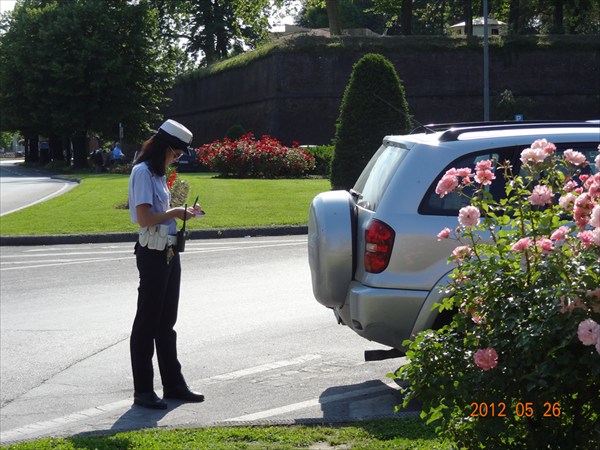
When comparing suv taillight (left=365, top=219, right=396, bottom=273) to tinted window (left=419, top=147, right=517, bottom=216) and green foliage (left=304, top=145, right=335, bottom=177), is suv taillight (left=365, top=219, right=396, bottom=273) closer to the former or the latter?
tinted window (left=419, top=147, right=517, bottom=216)

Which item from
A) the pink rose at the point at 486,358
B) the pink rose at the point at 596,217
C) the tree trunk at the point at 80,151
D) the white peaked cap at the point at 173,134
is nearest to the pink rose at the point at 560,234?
the pink rose at the point at 596,217

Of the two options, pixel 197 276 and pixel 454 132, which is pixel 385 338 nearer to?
pixel 454 132

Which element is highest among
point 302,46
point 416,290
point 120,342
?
point 302,46

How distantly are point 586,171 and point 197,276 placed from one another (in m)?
7.83

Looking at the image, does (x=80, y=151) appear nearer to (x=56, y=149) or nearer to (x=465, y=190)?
(x=56, y=149)

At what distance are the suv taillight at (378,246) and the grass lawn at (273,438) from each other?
1081 millimetres

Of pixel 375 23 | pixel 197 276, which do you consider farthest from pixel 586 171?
pixel 375 23

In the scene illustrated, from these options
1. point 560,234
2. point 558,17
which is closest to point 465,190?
point 560,234

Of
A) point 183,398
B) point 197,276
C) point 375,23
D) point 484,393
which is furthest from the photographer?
point 375,23

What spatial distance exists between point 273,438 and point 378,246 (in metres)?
1.57

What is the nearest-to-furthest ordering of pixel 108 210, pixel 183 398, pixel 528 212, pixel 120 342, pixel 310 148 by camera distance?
1. pixel 528 212
2. pixel 183 398
3. pixel 120 342
4. pixel 108 210
5. pixel 310 148

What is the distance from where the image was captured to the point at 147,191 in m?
7.20

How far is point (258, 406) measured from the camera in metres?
7.27

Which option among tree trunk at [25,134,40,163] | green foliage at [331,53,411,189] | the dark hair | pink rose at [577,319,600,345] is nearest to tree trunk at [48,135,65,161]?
tree trunk at [25,134,40,163]
